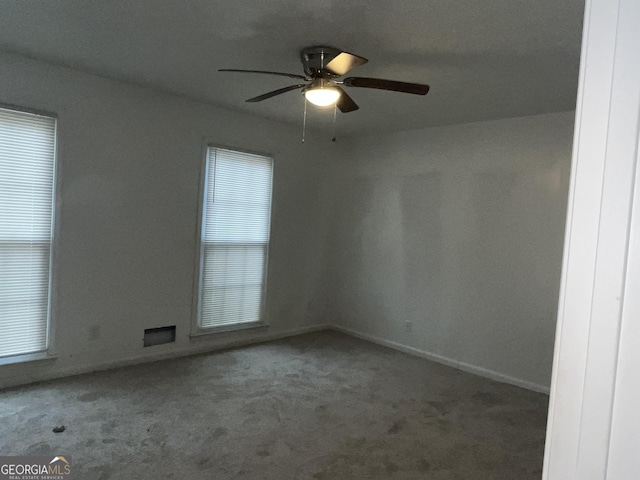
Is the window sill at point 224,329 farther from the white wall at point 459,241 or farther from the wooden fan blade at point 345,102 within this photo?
the wooden fan blade at point 345,102

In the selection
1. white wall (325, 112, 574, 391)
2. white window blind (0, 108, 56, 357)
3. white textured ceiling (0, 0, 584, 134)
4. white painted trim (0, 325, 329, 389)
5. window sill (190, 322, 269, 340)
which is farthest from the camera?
window sill (190, 322, 269, 340)

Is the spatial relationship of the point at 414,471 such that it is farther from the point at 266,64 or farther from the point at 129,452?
the point at 266,64

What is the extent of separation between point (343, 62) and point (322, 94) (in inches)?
12.6

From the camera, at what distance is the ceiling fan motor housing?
268cm

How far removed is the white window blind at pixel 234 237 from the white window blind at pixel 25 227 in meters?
1.42

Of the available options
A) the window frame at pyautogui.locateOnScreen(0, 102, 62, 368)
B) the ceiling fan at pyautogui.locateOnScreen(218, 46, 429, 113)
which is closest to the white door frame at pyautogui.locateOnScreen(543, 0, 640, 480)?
the ceiling fan at pyautogui.locateOnScreen(218, 46, 429, 113)

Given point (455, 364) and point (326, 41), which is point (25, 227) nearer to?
point (326, 41)

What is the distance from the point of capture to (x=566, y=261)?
1.69 ft

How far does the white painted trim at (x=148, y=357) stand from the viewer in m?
3.52

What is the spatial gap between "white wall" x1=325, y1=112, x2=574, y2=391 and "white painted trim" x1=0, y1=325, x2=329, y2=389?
801 mm

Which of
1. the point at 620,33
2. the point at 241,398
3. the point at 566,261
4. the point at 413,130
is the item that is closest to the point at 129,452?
the point at 241,398

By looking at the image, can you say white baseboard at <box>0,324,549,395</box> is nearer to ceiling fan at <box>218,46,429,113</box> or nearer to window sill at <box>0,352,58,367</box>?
window sill at <box>0,352,58,367</box>

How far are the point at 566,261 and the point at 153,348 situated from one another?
14.2 feet

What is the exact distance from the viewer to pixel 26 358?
3.51 m
